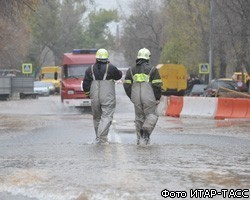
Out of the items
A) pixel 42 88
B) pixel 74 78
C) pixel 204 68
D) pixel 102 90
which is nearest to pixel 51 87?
pixel 42 88

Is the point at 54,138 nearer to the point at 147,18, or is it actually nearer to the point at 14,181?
the point at 14,181

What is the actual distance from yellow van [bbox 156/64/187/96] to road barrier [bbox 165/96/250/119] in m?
17.0

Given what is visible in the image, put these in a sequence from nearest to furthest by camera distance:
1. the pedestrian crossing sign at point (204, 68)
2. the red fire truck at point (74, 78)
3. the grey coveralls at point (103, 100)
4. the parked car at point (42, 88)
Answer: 1. the grey coveralls at point (103, 100)
2. the red fire truck at point (74, 78)
3. the pedestrian crossing sign at point (204, 68)
4. the parked car at point (42, 88)

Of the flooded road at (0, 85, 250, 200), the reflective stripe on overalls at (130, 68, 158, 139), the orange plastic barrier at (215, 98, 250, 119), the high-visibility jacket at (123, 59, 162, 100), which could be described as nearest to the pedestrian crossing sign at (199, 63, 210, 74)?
the orange plastic barrier at (215, 98, 250, 119)

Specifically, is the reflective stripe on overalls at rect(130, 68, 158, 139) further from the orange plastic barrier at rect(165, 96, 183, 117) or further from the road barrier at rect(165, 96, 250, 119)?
the orange plastic barrier at rect(165, 96, 183, 117)

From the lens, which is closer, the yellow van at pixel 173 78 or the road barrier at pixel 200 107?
the road barrier at pixel 200 107

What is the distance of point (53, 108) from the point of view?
29.3 meters

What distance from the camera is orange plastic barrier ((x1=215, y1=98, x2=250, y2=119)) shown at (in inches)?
824

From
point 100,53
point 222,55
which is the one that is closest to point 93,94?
point 100,53

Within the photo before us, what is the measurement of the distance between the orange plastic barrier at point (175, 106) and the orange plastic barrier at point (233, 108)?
191 cm

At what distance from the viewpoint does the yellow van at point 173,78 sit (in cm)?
4053

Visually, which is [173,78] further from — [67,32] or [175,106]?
[67,32]

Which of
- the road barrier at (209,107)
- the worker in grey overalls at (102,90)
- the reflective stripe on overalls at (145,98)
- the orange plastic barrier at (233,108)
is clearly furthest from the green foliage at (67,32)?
the reflective stripe on overalls at (145,98)

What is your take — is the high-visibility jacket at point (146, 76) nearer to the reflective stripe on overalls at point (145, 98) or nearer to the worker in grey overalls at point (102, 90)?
the reflective stripe on overalls at point (145, 98)
